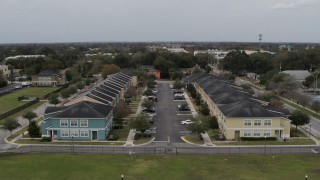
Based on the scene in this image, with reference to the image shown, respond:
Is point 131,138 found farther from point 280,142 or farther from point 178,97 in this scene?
point 178,97

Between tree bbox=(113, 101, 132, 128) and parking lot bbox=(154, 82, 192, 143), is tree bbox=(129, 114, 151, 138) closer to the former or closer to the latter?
parking lot bbox=(154, 82, 192, 143)

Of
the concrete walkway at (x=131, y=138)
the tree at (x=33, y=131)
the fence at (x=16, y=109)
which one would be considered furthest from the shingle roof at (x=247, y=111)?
the fence at (x=16, y=109)

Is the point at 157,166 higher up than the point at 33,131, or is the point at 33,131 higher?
the point at 33,131

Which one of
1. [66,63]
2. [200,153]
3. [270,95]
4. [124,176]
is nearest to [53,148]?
[124,176]

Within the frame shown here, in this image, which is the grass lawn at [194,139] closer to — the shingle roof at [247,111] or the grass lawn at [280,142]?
the grass lawn at [280,142]

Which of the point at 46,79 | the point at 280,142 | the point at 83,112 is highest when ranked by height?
the point at 83,112

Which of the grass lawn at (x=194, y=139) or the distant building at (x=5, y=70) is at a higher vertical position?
the distant building at (x=5, y=70)

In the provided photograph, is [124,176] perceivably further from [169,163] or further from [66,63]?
[66,63]

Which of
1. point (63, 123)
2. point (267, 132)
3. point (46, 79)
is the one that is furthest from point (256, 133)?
point (46, 79)
